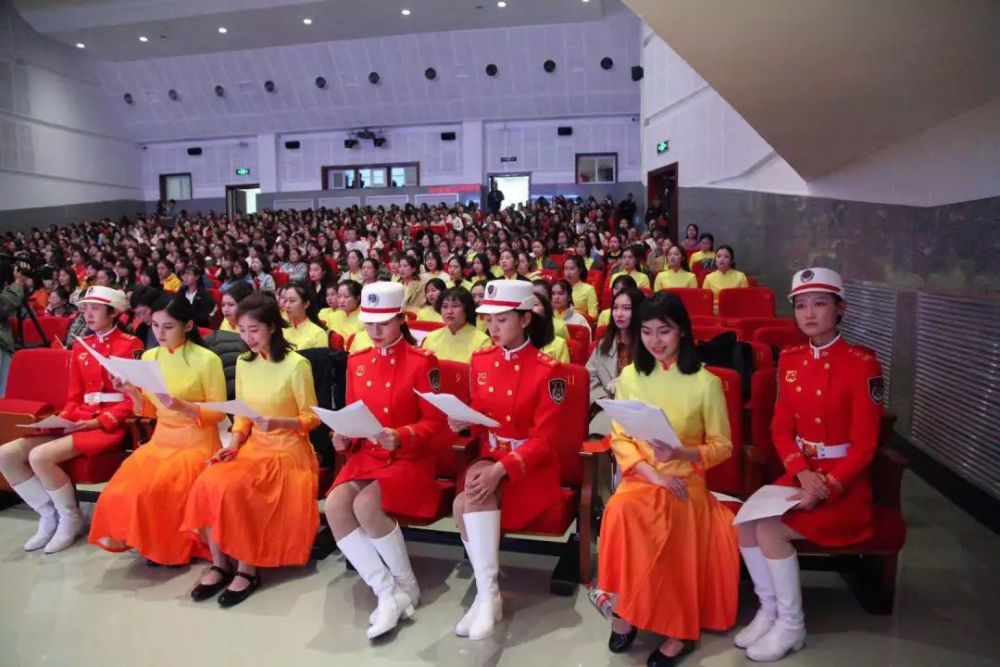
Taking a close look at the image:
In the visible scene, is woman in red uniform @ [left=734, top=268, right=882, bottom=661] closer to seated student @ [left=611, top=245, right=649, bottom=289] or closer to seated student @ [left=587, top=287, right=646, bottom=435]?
seated student @ [left=587, top=287, right=646, bottom=435]

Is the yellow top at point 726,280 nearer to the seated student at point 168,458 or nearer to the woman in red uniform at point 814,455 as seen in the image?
the woman in red uniform at point 814,455

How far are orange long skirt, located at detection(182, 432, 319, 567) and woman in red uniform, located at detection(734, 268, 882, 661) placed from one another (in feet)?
6.11

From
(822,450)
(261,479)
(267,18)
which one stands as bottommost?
(261,479)

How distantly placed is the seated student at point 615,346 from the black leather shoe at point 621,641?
153cm

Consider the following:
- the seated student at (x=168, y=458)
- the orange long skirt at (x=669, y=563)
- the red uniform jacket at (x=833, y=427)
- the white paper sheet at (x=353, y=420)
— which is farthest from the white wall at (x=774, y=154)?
the seated student at (x=168, y=458)

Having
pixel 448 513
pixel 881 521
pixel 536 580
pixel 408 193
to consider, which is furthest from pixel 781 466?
pixel 408 193

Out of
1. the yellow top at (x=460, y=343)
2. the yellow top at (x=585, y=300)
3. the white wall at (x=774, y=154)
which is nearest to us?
the white wall at (x=774, y=154)

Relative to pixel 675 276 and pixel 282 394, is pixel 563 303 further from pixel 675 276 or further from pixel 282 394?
pixel 282 394

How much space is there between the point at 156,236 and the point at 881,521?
1755 centimetres

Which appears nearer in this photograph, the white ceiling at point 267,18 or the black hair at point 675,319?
the black hair at point 675,319

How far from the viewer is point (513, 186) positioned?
69.2 ft

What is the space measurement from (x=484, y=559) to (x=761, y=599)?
3.45ft

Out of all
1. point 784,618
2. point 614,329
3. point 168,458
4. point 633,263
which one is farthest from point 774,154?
point 168,458

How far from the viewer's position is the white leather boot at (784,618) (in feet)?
7.84
